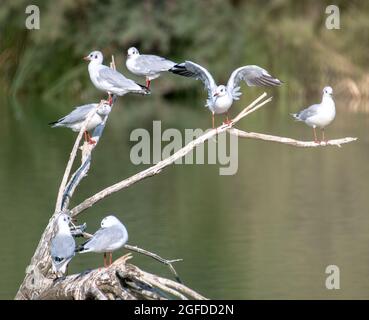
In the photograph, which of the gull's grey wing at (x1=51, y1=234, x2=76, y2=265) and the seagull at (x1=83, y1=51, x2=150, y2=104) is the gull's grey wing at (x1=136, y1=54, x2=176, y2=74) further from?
the gull's grey wing at (x1=51, y1=234, x2=76, y2=265)

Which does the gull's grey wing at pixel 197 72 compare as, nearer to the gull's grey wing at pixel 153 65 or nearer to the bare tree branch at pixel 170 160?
the gull's grey wing at pixel 153 65

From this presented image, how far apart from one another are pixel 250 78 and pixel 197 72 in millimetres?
485

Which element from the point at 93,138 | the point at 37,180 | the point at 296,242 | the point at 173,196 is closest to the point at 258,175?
the point at 173,196

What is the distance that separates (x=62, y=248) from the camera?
883 centimetres

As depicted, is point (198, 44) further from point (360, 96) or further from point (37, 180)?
point (37, 180)

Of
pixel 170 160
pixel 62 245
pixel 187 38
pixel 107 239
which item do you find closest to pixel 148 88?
pixel 170 160

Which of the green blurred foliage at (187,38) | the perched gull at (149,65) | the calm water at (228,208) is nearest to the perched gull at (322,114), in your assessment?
the perched gull at (149,65)

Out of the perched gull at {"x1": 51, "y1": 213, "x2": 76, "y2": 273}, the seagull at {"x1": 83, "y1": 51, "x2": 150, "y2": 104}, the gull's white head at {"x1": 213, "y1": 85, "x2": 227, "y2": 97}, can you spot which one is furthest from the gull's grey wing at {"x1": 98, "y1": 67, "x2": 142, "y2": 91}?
the perched gull at {"x1": 51, "y1": 213, "x2": 76, "y2": 273}

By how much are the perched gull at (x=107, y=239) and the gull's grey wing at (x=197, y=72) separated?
146 cm

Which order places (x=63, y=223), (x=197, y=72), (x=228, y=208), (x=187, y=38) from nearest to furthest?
(x=63, y=223) → (x=197, y=72) → (x=228, y=208) → (x=187, y=38)

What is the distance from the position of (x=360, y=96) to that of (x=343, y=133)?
7.59 meters

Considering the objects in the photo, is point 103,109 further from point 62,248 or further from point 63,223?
point 62,248

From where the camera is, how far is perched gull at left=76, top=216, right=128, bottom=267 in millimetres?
8805

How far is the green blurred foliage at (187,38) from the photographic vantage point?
103ft
